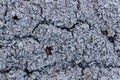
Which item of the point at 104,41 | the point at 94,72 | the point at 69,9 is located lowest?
the point at 94,72

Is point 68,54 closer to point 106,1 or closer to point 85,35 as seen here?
point 85,35

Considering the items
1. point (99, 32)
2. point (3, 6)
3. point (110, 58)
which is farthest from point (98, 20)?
point (3, 6)

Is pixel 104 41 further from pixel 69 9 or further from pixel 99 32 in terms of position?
pixel 69 9

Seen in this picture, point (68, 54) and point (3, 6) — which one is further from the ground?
point (3, 6)

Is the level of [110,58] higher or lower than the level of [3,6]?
lower

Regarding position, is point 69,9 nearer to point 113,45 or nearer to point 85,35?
point 85,35
